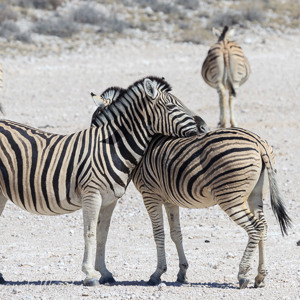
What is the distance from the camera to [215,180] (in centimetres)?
657

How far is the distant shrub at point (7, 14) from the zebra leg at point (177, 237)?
1972cm

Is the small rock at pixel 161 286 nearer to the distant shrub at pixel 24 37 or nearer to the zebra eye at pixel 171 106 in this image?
the zebra eye at pixel 171 106

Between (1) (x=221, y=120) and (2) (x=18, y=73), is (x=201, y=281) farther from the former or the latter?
(2) (x=18, y=73)

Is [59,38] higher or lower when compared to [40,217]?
higher

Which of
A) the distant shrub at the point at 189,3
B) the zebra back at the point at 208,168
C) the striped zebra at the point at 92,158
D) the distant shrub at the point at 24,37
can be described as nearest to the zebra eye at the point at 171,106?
the striped zebra at the point at 92,158

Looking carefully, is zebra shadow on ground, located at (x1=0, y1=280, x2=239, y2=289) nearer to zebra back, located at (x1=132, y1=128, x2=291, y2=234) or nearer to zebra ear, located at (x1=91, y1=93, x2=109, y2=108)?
zebra back, located at (x1=132, y1=128, x2=291, y2=234)

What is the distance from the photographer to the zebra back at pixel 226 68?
51.8 feet

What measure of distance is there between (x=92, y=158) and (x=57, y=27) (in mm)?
19118

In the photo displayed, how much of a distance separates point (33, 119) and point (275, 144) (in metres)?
5.34

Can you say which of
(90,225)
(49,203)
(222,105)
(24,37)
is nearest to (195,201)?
(90,225)

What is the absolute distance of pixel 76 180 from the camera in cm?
689

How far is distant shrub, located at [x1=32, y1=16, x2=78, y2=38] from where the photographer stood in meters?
25.1

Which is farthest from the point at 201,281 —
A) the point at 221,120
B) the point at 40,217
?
the point at 221,120

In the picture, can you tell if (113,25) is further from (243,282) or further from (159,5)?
(243,282)
